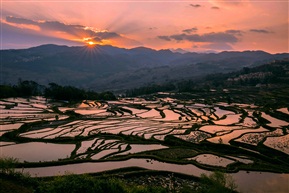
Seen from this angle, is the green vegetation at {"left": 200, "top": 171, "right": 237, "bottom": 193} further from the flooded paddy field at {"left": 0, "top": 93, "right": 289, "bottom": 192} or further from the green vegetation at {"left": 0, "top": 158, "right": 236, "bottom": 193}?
the flooded paddy field at {"left": 0, "top": 93, "right": 289, "bottom": 192}

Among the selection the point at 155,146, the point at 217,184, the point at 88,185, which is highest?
the point at 88,185

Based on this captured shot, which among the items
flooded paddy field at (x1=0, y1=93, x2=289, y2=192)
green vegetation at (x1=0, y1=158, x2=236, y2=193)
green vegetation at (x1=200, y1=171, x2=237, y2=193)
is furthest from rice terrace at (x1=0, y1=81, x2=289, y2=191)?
green vegetation at (x1=200, y1=171, x2=237, y2=193)

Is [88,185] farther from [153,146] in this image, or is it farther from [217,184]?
[153,146]

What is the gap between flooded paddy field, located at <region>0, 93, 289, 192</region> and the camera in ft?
109

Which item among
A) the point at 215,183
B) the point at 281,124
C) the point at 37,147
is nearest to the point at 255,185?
the point at 215,183

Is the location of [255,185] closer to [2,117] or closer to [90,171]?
[90,171]

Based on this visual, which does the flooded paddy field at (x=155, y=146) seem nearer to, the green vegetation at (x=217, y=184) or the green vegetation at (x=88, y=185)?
the green vegetation at (x=88, y=185)

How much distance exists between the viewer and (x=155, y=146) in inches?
1738

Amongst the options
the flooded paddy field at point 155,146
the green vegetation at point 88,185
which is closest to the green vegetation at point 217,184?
the green vegetation at point 88,185

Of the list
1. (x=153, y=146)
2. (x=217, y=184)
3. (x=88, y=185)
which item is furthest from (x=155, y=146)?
(x=88, y=185)

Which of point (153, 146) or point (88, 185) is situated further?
point (153, 146)

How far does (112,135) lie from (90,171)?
748 inches

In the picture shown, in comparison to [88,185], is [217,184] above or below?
below

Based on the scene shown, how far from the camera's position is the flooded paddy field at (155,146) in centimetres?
3322
